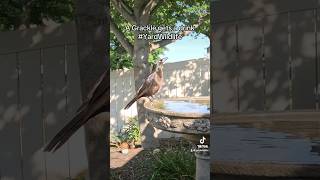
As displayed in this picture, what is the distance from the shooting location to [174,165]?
3578 mm

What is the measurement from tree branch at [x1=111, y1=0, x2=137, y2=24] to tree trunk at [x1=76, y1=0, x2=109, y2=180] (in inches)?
36.8

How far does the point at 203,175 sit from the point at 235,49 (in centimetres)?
92

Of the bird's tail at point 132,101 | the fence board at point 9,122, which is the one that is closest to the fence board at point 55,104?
the fence board at point 9,122

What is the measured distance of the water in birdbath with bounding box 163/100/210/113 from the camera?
325 centimetres

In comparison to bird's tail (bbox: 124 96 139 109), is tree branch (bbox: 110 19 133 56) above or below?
above

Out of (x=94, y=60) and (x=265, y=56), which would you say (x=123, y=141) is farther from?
(x=265, y=56)

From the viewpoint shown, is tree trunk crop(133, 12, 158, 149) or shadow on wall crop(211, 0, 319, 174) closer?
shadow on wall crop(211, 0, 319, 174)

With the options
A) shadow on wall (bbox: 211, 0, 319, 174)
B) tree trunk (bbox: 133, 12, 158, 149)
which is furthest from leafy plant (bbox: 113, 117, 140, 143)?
shadow on wall (bbox: 211, 0, 319, 174)

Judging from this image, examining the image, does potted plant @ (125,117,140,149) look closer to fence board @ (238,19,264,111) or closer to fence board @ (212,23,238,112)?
fence board @ (212,23,238,112)

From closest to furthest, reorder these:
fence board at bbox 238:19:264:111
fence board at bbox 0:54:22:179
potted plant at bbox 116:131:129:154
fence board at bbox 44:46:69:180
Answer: fence board at bbox 238:19:264:111 → fence board at bbox 44:46:69:180 → fence board at bbox 0:54:22:179 → potted plant at bbox 116:131:129:154

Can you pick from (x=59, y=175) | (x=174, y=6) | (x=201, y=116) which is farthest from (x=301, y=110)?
(x=59, y=175)

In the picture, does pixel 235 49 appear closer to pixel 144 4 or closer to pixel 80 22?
pixel 80 22

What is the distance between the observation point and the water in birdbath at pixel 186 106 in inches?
128

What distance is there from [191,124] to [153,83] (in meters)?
0.42
